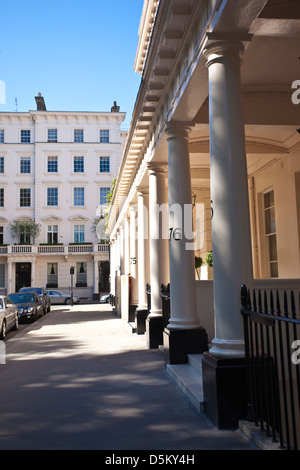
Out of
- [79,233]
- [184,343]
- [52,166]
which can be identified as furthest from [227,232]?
→ [52,166]

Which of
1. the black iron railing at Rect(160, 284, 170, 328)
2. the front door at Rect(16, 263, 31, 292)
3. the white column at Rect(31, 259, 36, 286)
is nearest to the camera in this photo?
the black iron railing at Rect(160, 284, 170, 328)

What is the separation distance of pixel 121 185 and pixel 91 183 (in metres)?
31.4

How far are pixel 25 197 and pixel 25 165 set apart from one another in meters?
3.58

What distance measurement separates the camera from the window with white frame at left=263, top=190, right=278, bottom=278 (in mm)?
11898

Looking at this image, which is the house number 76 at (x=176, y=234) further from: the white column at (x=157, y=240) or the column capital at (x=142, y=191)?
the column capital at (x=142, y=191)

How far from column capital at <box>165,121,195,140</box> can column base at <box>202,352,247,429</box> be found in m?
4.24

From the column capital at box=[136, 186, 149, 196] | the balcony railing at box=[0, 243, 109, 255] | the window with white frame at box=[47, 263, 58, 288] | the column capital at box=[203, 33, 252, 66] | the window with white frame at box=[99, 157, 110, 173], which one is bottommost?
the window with white frame at box=[47, 263, 58, 288]

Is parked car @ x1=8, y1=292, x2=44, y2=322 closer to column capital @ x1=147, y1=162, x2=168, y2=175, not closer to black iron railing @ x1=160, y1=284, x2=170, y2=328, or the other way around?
black iron railing @ x1=160, y1=284, x2=170, y2=328

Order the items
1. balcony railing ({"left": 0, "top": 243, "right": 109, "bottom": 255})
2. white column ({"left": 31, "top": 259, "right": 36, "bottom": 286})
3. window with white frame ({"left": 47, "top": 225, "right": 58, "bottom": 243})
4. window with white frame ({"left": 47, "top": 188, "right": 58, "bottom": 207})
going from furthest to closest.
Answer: window with white frame ({"left": 47, "top": 188, "right": 58, "bottom": 207}), window with white frame ({"left": 47, "top": 225, "right": 58, "bottom": 243}), white column ({"left": 31, "top": 259, "right": 36, "bottom": 286}), balcony railing ({"left": 0, "top": 243, "right": 109, "bottom": 255})

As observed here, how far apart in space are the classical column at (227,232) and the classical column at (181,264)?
236 centimetres

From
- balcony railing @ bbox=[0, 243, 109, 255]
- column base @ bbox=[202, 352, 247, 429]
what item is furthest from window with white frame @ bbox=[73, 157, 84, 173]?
column base @ bbox=[202, 352, 247, 429]

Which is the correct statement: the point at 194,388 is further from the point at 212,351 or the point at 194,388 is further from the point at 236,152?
the point at 236,152
